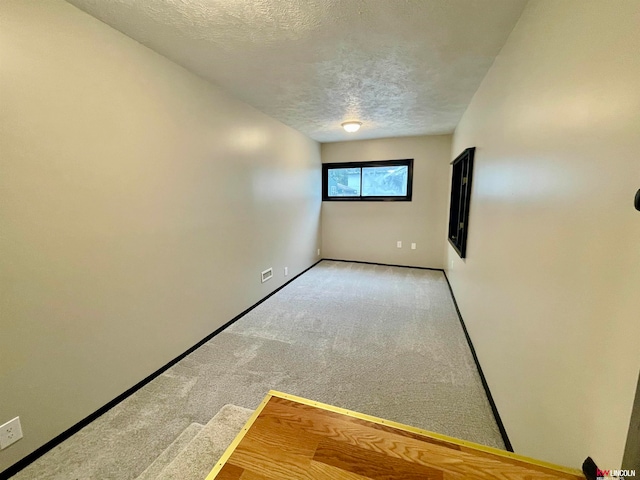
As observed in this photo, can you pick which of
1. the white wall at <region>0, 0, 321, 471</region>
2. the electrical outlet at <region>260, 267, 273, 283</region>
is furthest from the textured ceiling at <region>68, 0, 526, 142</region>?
the electrical outlet at <region>260, 267, 273, 283</region>

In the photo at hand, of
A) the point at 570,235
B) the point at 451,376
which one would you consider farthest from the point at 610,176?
the point at 451,376

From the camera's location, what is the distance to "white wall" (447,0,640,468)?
728 mm

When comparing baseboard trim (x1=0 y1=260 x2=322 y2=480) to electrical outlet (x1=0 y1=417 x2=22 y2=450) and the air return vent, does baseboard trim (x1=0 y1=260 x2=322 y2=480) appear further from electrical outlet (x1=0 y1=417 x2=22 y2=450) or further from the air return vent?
the air return vent

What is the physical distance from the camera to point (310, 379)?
2074 mm

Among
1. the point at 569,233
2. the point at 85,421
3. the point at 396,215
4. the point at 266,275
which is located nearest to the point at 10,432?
the point at 85,421

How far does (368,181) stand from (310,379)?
414 centimetres

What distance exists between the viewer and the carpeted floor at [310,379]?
1.52 m

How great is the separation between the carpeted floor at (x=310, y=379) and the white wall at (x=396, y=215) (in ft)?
6.06

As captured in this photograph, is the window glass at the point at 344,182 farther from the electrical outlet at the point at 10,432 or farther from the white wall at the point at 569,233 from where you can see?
the electrical outlet at the point at 10,432

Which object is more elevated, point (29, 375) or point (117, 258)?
point (117, 258)

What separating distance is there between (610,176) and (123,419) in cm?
262

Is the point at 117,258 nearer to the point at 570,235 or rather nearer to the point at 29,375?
the point at 29,375

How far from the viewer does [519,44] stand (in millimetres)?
1560

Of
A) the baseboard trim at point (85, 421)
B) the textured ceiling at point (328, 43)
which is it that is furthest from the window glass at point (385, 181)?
the baseboard trim at point (85, 421)
